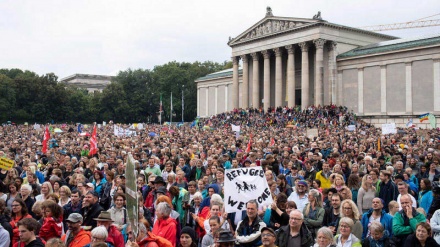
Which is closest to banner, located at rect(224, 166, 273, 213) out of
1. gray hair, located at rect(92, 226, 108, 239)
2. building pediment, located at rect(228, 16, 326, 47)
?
gray hair, located at rect(92, 226, 108, 239)

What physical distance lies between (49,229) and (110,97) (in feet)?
304

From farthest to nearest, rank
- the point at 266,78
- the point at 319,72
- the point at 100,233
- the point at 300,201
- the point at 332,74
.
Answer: the point at 266,78 → the point at 332,74 → the point at 319,72 → the point at 300,201 → the point at 100,233

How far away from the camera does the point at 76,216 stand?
7.18 meters

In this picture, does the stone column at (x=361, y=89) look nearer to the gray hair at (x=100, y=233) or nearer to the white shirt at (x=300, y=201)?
the white shirt at (x=300, y=201)

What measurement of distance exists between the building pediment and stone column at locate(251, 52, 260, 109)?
287 centimetres

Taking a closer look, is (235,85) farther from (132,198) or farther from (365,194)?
(132,198)

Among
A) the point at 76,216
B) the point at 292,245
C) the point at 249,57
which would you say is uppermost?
the point at 249,57

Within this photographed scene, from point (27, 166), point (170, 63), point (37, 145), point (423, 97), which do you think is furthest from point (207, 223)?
point (170, 63)

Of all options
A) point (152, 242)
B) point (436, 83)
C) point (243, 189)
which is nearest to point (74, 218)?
point (152, 242)

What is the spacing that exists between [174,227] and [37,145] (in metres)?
21.9

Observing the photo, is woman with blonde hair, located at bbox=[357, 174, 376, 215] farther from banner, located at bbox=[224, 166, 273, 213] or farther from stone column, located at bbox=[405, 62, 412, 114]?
stone column, located at bbox=[405, 62, 412, 114]

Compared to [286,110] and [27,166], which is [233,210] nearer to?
[27,166]

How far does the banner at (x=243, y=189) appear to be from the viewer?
8.33 meters

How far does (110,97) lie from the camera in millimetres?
97938
